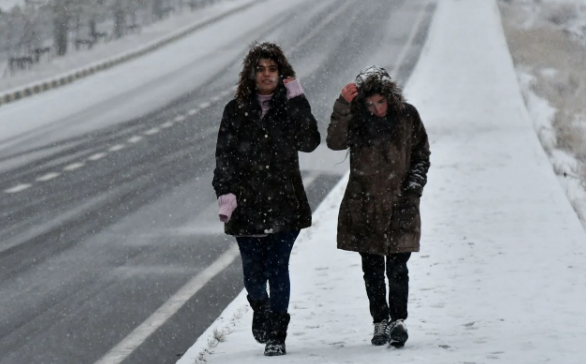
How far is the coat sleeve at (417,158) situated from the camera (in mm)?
6406

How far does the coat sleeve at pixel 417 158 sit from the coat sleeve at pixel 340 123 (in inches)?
15.4

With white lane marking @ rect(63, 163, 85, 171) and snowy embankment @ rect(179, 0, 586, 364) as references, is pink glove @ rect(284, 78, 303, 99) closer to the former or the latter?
snowy embankment @ rect(179, 0, 586, 364)

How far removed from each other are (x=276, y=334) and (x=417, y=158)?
1307 mm

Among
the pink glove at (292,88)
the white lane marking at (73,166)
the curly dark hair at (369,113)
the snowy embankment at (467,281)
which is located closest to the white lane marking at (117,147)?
the white lane marking at (73,166)

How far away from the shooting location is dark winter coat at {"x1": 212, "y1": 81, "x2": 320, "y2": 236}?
640 centimetres

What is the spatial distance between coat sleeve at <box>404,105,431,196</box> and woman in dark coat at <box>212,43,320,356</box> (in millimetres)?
560

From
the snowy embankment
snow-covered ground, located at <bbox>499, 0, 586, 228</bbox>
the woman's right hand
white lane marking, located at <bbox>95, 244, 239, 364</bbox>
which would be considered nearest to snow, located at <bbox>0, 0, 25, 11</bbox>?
snow-covered ground, located at <bbox>499, 0, 586, 228</bbox>

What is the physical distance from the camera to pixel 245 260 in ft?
21.8

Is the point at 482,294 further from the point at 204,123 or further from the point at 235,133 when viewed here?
the point at 204,123

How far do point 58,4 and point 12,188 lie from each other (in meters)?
21.1

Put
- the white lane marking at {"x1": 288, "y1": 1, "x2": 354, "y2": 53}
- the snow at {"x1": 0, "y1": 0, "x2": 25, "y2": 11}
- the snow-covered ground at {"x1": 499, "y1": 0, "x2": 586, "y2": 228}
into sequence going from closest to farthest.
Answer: the snow-covered ground at {"x1": 499, "y1": 0, "x2": 586, "y2": 228}
the white lane marking at {"x1": 288, "y1": 1, "x2": 354, "y2": 53}
the snow at {"x1": 0, "y1": 0, "x2": 25, "y2": 11}

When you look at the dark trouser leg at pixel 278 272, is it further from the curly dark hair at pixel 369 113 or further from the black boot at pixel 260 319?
the curly dark hair at pixel 369 113

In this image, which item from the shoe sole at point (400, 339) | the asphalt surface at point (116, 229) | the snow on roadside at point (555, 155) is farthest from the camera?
the snow on roadside at point (555, 155)

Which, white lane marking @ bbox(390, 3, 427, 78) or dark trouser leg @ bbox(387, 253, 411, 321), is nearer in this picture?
dark trouser leg @ bbox(387, 253, 411, 321)
